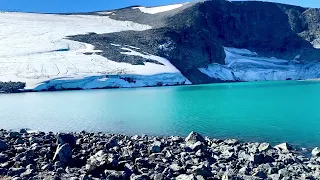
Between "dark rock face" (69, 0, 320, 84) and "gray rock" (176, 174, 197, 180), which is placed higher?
"dark rock face" (69, 0, 320, 84)

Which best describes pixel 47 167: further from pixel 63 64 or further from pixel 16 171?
pixel 63 64

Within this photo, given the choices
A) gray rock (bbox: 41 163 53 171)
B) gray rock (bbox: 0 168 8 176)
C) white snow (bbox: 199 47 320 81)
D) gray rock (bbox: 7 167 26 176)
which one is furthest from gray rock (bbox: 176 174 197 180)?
white snow (bbox: 199 47 320 81)

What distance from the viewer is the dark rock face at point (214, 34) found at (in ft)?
381

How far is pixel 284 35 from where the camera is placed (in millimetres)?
153375

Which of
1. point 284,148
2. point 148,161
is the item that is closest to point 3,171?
point 148,161

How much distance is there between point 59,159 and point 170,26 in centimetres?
11826

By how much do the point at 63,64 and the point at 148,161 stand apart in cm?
8045

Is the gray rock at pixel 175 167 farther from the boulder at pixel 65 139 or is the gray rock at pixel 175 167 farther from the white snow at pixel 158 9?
the white snow at pixel 158 9

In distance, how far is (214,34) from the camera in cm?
15112

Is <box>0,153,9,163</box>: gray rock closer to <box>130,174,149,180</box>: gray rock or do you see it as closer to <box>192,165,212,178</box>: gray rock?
<box>130,174,149,180</box>: gray rock

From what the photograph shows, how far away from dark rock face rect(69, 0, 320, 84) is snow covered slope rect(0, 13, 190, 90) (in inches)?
295

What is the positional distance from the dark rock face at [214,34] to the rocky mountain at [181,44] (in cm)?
34

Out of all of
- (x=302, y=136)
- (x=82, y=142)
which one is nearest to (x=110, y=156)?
(x=82, y=142)

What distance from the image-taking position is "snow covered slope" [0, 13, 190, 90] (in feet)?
266
